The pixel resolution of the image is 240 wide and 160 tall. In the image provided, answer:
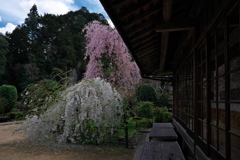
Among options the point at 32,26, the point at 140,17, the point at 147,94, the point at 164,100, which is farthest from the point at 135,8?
the point at 32,26

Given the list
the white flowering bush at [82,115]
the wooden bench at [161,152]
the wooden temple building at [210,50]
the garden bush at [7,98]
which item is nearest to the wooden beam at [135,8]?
the wooden temple building at [210,50]

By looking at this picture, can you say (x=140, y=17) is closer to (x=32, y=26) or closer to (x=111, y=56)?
(x=111, y=56)

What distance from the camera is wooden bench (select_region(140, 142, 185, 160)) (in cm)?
252

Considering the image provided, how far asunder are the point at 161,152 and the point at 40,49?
27.2 metres

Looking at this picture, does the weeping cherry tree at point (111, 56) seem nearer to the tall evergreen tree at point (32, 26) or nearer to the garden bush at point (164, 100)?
the garden bush at point (164, 100)

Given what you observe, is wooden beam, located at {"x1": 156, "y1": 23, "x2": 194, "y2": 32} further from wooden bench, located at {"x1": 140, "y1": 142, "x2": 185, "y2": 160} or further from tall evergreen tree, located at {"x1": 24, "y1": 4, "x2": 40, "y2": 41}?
tall evergreen tree, located at {"x1": 24, "y1": 4, "x2": 40, "y2": 41}

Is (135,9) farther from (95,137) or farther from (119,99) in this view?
(95,137)

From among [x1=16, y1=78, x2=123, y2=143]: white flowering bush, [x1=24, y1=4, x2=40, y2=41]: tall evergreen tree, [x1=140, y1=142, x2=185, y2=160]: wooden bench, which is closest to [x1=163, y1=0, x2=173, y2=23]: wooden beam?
[x1=140, y1=142, x2=185, y2=160]: wooden bench

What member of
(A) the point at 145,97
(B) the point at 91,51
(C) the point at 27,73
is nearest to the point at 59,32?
(C) the point at 27,73

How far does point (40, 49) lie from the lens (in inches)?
1084

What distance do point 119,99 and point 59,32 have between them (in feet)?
79.5

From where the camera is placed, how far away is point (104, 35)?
12.2 metres

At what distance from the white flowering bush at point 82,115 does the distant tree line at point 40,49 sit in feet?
61.6


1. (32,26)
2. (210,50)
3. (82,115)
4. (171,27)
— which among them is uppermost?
(32,26)
